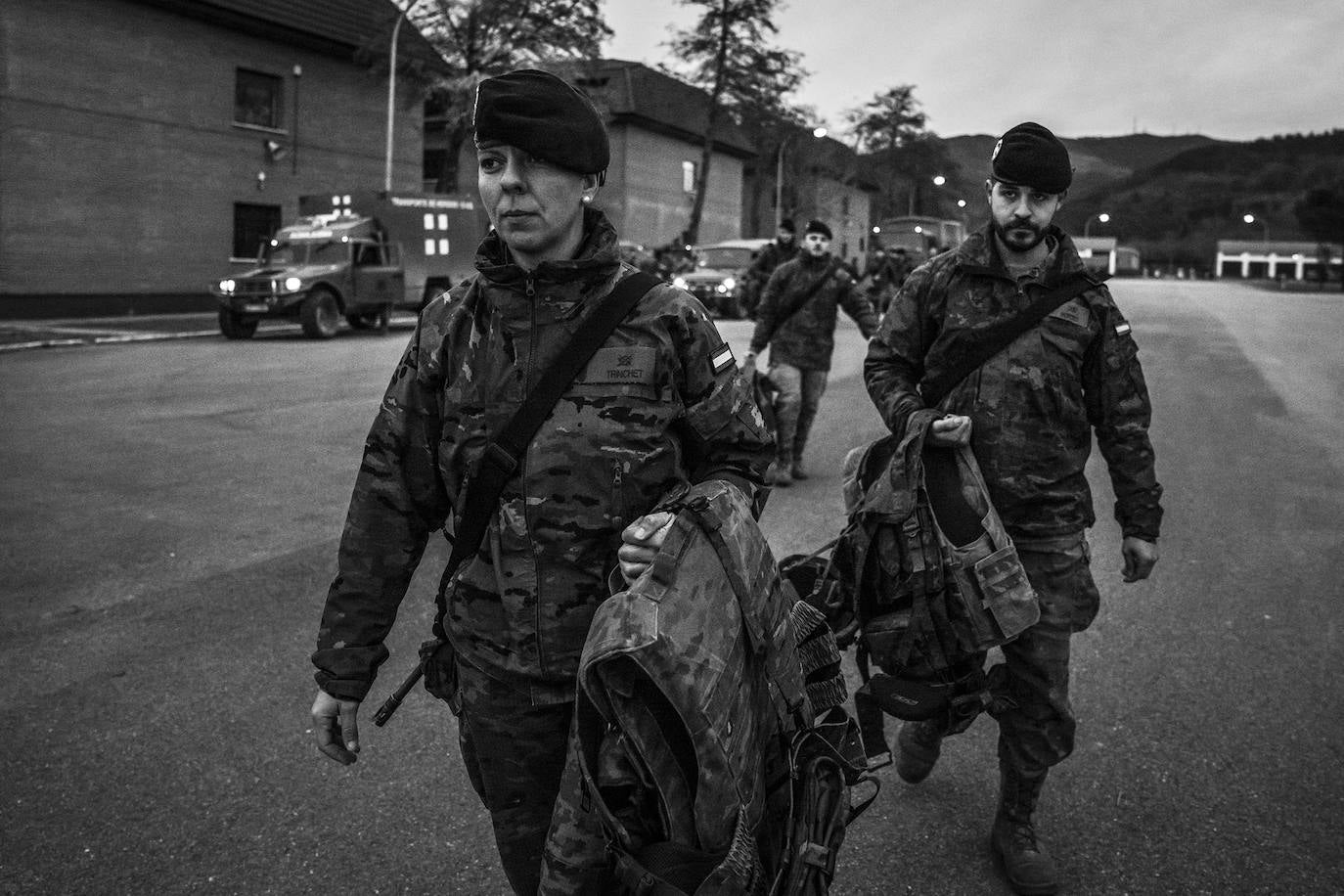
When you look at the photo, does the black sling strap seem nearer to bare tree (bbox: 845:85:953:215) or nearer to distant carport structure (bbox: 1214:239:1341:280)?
bare tree (bbox: 845:85:953:215)

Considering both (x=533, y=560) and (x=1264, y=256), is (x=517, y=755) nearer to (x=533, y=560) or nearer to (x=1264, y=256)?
(x=533, y=560)

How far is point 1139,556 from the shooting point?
10.7ft

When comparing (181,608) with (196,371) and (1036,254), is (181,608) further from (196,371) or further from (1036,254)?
(196,371)

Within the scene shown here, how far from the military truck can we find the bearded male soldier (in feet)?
58.2

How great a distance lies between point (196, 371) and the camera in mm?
14383

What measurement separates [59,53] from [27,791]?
24621 mm

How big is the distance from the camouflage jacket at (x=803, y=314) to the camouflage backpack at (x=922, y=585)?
5.33m

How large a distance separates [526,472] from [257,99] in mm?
29456

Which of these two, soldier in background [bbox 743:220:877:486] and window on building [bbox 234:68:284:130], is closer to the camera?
soldier in background [bbox 743:220:877:486]

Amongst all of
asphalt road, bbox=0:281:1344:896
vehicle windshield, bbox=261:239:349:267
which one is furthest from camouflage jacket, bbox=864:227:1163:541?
vehicle windshield, bbox=261:239:349:267

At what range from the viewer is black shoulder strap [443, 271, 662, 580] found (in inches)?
83.4

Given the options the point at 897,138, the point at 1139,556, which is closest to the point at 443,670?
the point at 1139,556

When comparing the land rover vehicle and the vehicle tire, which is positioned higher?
the land rover vehicle

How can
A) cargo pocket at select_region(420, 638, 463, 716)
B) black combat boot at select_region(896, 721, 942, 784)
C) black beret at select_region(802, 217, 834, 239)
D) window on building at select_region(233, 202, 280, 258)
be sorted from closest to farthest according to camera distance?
cargo pocket at select_region(420, 638, 463, 716) < black combat boot at select_region(896, 721, 942, 784) < black beret at select_region(802, 217, 834, 239) < window on building at select_region(233, 202, 280, 258)
